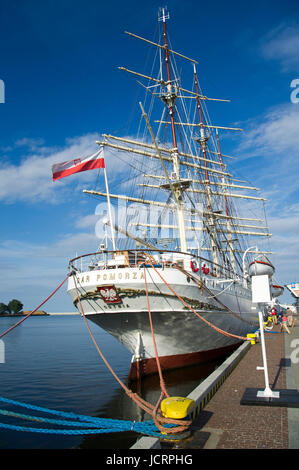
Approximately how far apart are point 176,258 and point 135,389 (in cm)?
622

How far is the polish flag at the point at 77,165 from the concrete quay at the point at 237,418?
420 inches

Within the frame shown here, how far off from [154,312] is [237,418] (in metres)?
7.35

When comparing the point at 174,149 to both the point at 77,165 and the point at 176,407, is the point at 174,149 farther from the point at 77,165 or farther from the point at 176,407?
the point at 176,407

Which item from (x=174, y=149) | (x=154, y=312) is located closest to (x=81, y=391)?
(x=154, y=312)

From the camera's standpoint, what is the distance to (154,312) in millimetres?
13984

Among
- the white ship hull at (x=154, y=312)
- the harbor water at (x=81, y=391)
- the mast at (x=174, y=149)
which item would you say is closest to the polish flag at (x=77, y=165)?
the white ship hull at (x=154, y=312)

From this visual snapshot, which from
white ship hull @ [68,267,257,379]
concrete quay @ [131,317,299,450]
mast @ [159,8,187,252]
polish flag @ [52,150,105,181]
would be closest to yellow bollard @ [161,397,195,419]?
concrete quay @ [131,317,299,450]

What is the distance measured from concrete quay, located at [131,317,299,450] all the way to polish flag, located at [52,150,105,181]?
35.0 feet

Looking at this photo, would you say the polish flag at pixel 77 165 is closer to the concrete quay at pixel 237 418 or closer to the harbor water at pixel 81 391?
the harbor water at pixel 81 391

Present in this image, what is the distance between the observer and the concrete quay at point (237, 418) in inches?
223

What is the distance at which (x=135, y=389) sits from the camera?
14883 millimetres
